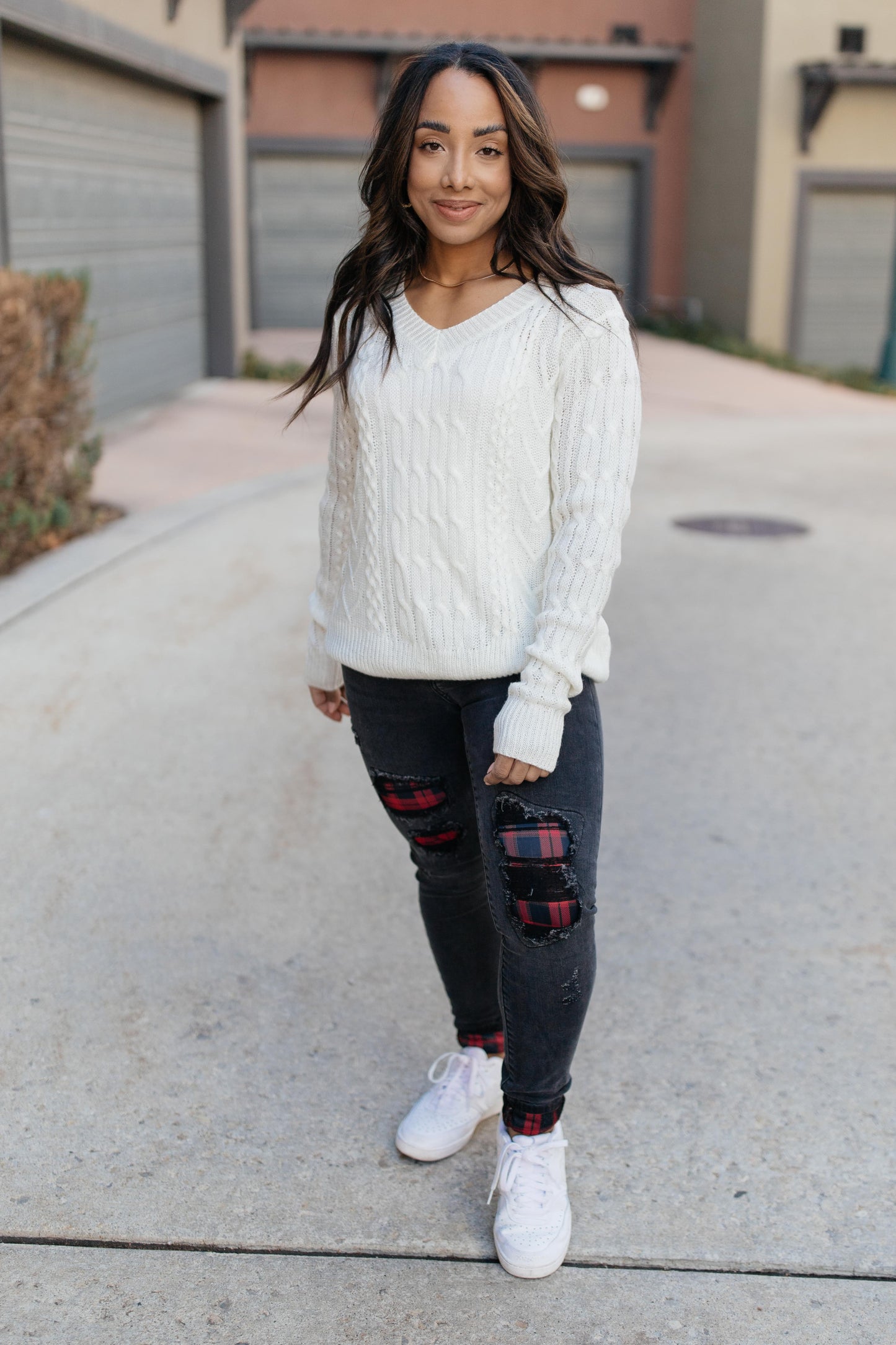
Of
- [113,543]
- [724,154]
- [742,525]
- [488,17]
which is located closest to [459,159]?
[113,543]

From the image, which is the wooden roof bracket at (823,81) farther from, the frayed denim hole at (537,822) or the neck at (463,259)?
the frayed denim hole at (537,822)

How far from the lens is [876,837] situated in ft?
12.7

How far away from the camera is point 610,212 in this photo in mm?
19266

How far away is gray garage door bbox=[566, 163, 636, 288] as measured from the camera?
19031 mm

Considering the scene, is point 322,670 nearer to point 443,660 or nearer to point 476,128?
point 443,660

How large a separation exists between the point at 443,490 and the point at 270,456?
7.80 meters

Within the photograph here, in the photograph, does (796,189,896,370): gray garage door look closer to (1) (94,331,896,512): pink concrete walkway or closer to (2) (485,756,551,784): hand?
(1) (94,331,896,512): pink concrete walkway

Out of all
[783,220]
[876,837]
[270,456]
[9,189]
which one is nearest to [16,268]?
[9,189]

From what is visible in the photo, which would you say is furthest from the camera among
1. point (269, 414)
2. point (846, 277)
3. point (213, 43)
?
point (846, 277)

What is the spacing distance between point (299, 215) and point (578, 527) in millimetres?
17394

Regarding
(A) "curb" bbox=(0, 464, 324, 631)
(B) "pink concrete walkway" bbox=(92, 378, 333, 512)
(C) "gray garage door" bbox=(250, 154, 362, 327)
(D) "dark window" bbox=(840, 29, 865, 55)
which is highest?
(D) "dark window" bbox=(840, 29, 865, 55)

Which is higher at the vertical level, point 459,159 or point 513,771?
point 459,159

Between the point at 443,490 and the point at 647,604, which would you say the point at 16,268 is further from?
the point at 443,490

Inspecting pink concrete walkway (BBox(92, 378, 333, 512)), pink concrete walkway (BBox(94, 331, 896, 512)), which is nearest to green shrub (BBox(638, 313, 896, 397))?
pink concrete walkway (BBox(94, 331, 896, 512))
